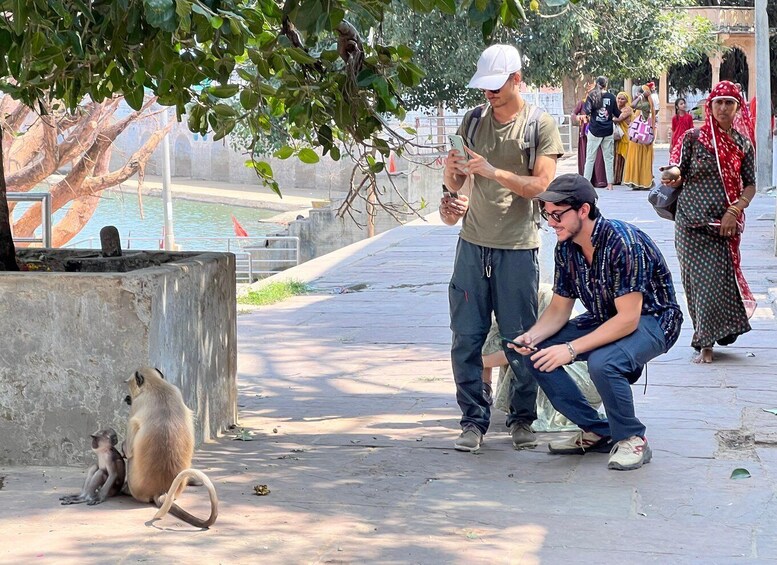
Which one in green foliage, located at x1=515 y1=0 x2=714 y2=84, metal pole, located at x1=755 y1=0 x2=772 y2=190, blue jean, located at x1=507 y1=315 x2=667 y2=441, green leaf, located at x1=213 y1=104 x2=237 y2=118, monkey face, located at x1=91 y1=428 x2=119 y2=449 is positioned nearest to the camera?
monkey face, located at x1=91 y1=428 x2=119 y2=449

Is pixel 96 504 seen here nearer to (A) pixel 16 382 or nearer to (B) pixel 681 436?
(A) pixel 16 382

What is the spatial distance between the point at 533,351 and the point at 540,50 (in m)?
21.3

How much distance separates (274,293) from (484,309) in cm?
574

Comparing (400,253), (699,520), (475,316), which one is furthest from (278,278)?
(699,520)

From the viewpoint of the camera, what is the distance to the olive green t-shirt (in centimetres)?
514

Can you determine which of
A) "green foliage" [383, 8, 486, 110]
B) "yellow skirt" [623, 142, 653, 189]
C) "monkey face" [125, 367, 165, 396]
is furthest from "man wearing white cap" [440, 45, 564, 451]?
"green foliage" [383, 8, 486, 110]

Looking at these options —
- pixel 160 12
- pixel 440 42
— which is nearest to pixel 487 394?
pixel 160 12

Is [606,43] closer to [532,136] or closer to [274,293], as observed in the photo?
[274,293]

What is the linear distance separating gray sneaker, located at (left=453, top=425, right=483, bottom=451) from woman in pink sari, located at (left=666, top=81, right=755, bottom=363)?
2.49 m

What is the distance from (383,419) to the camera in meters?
5.98

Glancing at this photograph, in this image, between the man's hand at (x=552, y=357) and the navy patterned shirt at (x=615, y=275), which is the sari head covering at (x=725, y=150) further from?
the man's hand at (x=552, y=357)

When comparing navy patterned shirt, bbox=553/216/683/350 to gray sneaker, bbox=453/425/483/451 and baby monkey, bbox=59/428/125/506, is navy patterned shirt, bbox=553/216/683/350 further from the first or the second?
baby monkey, bbox=59/428/125/506

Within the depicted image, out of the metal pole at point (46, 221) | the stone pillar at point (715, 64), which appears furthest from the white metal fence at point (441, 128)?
the metal pole at point (46, 221)

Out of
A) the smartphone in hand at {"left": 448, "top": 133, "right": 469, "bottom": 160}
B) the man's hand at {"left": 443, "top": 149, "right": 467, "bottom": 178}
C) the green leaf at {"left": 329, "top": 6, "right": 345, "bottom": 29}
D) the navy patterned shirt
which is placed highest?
the green leaf at {"left": 329, "top": 6, "right": 345, "bottom": 29}
